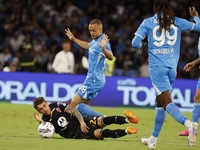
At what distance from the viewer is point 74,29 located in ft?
60.2

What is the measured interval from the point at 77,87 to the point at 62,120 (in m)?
6.22

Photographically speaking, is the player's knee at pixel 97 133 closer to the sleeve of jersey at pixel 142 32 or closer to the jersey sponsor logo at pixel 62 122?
the jersey sponsor logo at pixel 62 122

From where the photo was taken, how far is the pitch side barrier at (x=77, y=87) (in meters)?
13.9

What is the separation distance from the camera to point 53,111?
794cm

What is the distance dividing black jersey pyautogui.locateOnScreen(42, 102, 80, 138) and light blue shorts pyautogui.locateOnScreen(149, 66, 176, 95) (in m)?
1.83

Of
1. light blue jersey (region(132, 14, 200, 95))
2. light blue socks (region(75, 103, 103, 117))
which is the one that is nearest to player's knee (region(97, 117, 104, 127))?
light blue socks (region(75, 103, 103, 117))

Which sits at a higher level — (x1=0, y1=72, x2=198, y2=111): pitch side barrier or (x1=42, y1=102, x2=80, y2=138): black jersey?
(x1=42, y1=102, x2=80, y2=138): black jersey

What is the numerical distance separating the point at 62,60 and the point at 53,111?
6934 mm

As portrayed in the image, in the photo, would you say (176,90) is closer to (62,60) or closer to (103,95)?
(103,95)

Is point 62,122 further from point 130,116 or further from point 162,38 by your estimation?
point 162,38

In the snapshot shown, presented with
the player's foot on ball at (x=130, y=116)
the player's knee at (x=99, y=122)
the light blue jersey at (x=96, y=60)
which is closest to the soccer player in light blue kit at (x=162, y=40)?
the player's foot on ball at (x=130, y=116)

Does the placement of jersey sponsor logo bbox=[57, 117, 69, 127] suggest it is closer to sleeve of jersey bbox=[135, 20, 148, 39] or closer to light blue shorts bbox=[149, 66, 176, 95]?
light blue shorts bbox=[149, 66, 176, 95]

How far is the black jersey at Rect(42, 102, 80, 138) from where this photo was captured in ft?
25.8

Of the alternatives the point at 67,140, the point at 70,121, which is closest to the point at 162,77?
the point at 70,121
